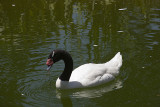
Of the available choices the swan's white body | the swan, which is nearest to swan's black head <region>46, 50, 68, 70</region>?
the swan

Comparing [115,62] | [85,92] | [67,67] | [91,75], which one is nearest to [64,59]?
[67,67]

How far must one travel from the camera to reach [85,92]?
27.3 feet

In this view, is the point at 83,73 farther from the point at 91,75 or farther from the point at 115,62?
the point at 115,62

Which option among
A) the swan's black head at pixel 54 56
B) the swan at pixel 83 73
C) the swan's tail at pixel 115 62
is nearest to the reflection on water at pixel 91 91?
the swan at pixel 83 73

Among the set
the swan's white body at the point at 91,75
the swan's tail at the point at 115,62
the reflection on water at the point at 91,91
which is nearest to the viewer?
the reflection on water at the point at 91,91

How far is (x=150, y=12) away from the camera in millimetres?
14664

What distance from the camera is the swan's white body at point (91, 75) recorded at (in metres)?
8.45

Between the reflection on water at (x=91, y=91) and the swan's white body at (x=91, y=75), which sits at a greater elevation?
the swan's white body at (x=91, y=75)

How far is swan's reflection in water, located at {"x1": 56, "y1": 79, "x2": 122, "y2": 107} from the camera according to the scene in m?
8.00

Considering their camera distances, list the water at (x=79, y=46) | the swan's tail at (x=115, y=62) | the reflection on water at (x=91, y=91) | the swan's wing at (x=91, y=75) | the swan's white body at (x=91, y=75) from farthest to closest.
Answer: the swan's tail at (x=115, y=62)
the swan's wing at (x=91, y=75)
the swan's white body at (x=91, y=75)
the reflection on water at (x=91, y=91)
the water at (x=79, y=46)

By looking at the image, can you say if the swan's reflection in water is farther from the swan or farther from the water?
the swan

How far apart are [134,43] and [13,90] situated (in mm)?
4480

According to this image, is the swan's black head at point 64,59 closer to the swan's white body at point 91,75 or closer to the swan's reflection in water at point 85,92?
the swan's white body at point 91,75

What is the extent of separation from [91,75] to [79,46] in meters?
2.32
